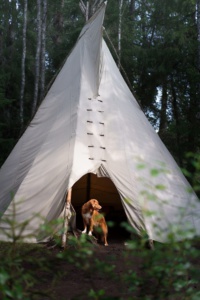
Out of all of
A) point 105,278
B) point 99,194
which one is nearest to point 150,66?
point 99,194

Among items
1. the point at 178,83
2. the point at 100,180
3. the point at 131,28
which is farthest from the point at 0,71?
the point at 100,180

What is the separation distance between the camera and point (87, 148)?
281 inches

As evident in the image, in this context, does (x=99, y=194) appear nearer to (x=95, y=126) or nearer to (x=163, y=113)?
(x=95, y=126)

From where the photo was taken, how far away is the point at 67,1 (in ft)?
74.4

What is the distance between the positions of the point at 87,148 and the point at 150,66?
7.44m

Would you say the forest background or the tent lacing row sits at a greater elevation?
the forest background

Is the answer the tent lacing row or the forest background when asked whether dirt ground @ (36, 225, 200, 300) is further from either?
the forest background

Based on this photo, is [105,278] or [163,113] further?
[163,113]

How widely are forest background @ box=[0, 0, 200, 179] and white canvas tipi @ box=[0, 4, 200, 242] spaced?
2788mm

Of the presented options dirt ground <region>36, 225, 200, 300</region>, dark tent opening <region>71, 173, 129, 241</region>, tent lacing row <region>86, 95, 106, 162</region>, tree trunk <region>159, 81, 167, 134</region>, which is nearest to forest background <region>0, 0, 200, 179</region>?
tree trunk <region>159, 81, 167, 134</region>

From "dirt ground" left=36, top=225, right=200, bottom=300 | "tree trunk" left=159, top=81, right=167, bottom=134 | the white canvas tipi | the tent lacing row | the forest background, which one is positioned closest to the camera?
"dirt ground" left=36, top=225, right=200, bottom=300

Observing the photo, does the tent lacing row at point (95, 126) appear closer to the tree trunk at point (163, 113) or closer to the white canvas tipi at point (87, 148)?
the white canvas tipi at point (87, 148)

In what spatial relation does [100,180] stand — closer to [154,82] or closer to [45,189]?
[45,189]

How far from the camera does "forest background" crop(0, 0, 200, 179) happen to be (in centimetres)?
1277
